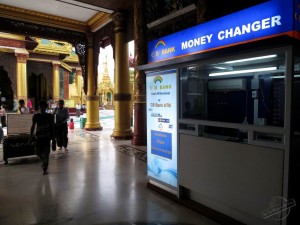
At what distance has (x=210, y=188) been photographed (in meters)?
2.72

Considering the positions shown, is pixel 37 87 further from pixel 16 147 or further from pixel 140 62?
pixel 16 147

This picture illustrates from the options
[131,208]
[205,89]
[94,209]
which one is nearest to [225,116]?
[205,89]

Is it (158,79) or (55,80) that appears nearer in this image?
(158,79)

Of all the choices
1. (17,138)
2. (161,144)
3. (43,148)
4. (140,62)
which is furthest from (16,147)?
(140,62)

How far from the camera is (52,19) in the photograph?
30.7ft

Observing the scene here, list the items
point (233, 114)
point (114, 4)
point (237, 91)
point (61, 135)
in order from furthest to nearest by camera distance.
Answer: point (114, 4) < point (61, 135) < point (233, 114) < point (237, 91)

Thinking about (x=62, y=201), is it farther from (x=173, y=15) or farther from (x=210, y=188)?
(x=173, y=15)

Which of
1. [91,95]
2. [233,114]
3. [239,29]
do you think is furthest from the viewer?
[91,95]

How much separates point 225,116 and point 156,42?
1.48m

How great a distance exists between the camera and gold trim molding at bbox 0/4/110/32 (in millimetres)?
8477

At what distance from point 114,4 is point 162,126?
5787 millimetres

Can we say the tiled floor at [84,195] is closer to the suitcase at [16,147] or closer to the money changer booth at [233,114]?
the suitcase at [16,147]

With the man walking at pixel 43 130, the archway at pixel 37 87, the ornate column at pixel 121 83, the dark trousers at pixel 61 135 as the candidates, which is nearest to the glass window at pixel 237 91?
the man walking at pixel 43 130

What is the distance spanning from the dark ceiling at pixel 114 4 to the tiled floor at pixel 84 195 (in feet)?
16.3
